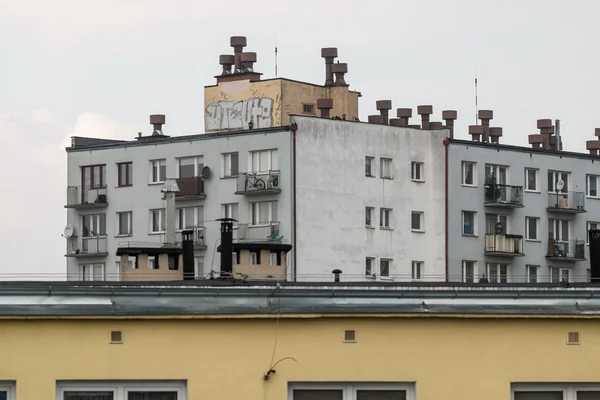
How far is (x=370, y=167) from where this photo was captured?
352 ft

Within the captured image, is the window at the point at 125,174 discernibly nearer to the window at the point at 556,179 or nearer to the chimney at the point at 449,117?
the chimney at the point at 449,117

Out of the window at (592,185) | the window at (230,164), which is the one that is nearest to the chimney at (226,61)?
the window at (230,164)

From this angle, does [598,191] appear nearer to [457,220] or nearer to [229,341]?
[457,220]

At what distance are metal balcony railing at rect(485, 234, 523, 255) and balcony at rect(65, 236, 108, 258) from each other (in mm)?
24729

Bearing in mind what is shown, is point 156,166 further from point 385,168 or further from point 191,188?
point 385,168

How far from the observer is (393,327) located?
727 inches

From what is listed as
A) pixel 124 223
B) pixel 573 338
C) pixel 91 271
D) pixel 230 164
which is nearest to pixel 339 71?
pixel 230 164

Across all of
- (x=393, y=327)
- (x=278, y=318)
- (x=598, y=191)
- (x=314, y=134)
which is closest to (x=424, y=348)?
(x=393, y=327)

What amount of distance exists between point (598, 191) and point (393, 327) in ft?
345

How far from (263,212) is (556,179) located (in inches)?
945

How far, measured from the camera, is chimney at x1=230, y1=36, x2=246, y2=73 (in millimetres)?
116188

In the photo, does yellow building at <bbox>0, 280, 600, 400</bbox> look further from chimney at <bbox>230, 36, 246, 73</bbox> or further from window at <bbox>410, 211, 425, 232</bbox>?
chimney at <bbox>230, 36, 246, 73</bbox>

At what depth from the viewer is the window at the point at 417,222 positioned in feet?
356

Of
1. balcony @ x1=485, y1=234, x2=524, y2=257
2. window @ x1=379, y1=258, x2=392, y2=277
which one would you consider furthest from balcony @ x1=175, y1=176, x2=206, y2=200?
balcony @ x1=485, y1=234, x2=524, y2=257
